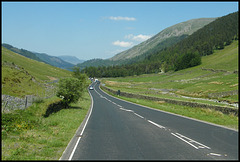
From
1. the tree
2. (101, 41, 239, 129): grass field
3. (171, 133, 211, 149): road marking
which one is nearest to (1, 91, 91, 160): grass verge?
(171, 133, 211, 149): road marking

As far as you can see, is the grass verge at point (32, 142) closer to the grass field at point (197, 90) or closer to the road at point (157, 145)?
the road at point (157, 145)

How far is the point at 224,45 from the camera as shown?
16775 cm

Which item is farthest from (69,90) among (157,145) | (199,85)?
(199,85)

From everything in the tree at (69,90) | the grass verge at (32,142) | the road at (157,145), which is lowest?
the grass verge at (32,142)

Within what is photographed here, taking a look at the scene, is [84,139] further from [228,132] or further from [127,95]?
[127,95]

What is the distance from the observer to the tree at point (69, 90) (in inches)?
943

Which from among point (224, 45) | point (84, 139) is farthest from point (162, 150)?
point (224, 45)

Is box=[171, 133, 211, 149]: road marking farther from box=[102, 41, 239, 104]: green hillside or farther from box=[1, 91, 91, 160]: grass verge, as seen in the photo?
box=[102, 41, 239, 104]: green hillside

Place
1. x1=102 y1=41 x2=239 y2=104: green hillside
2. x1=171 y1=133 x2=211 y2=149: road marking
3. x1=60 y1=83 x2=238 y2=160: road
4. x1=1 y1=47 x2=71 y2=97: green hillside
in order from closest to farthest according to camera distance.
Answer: x1=60 y1=83 x2=238 y2=160: road < x1=171 y1=133 x2=211 y2=149: road marking < x1=1 y1=47 x2=71 y2=97: green hillside < x1=102 y1=41 x2=239 y2=104: green hillside

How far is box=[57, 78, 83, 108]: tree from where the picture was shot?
78.6ft

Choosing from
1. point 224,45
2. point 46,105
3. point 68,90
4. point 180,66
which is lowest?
point 46,105

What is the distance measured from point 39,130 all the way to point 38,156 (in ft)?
15.4

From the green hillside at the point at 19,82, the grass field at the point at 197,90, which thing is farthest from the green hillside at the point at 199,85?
the green hillside at the point at 19,82

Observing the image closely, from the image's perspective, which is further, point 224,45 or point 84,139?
point 224,45
